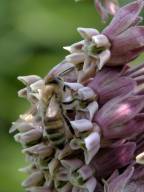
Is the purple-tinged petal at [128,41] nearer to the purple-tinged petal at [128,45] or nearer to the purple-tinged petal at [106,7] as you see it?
the purple-tinged petal at [128,45]

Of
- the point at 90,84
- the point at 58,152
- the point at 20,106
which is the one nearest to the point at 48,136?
the point at 58,152

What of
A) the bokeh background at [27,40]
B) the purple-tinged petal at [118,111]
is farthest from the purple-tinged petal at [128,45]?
the bokeh background at [27,40]

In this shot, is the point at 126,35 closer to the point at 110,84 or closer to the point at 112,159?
the point at 110,84

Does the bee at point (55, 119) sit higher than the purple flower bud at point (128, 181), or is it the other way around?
the bee at point (55, 119)

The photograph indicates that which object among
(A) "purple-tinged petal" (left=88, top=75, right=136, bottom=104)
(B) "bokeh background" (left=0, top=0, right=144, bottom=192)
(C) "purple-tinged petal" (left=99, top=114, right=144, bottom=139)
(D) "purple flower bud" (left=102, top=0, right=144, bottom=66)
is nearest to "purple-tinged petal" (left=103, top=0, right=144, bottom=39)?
(D) "purple flower bud" (left=102, top=0, right=144, bottom=66)

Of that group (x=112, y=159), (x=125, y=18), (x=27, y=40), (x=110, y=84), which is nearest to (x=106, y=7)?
(x=125, y=18)
